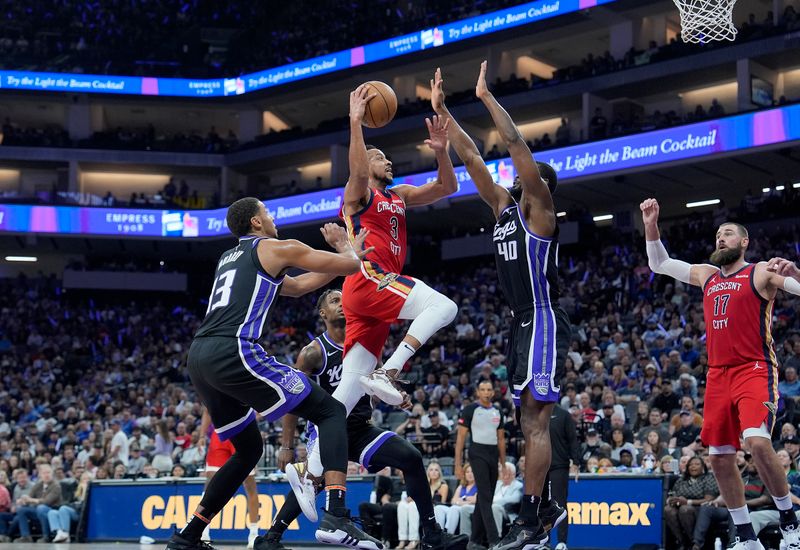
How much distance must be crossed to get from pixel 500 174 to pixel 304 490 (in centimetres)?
2213

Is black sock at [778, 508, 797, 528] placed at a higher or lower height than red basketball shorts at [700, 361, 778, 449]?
lower

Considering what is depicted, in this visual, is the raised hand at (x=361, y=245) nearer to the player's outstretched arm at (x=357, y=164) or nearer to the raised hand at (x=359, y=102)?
the player's outstretched arm at (x=357, y=164)

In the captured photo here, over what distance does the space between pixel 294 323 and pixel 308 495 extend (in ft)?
85.6

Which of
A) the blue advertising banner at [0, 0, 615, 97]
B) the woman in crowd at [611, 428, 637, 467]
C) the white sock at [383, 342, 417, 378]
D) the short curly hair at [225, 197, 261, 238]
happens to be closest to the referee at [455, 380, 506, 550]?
the woman in crowd at [611, 428, 637, 467]

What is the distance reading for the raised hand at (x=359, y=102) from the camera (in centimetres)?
777

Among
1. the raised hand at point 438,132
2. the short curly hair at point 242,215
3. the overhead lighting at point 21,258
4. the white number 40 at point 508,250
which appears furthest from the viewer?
the overhead lighting at point 21,258

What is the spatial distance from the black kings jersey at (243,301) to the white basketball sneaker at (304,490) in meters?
1.52

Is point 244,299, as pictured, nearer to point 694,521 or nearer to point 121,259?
point 694,521

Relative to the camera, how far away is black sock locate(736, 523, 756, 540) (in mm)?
7754

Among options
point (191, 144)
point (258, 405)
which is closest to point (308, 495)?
point (258, 405)

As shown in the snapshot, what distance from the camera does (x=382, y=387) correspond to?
715cm

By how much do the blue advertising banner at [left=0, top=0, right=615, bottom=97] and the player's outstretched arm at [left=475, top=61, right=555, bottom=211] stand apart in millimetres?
26651

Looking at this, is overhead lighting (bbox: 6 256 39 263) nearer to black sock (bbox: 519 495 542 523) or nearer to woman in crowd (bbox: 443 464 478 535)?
woman in crowd (bbox: 443 464 478 535)

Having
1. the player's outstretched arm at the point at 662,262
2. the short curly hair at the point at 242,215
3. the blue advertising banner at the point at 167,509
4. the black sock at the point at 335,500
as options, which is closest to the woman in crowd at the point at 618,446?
the blue advertising banner at the point at 167,509
